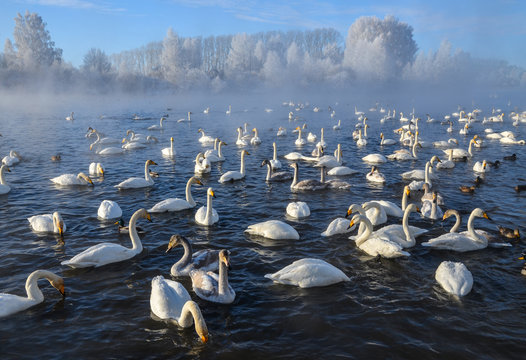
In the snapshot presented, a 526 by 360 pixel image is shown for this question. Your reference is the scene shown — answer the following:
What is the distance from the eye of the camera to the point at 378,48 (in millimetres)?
127500

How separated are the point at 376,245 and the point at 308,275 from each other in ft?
8.23

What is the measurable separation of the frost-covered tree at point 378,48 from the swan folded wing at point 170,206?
124 m

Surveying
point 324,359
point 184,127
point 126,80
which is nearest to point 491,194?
point 324,359

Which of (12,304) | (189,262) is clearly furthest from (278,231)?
(12,304)

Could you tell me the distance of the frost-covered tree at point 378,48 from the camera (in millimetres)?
128500

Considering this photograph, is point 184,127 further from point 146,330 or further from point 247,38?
point 247,38

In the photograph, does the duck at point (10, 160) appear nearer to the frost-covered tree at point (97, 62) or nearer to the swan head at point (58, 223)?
the swan head at point (58, 223)

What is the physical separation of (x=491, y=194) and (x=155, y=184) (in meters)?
14.4

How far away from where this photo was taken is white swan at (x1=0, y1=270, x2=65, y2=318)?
774cm

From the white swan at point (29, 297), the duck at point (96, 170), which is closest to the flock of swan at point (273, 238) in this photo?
the white swan at point (29, 297)

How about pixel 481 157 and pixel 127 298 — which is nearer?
pixel 127 298

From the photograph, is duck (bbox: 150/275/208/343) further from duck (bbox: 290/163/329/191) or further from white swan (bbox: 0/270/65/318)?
duck (bbox: 290/163/329/191)

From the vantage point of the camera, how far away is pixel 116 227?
41.2ft

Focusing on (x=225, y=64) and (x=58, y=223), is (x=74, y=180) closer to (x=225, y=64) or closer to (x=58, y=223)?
(x=58, y=223)
